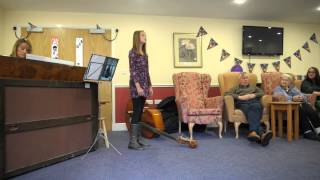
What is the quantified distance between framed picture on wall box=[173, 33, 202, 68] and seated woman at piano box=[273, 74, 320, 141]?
1611 millimetres

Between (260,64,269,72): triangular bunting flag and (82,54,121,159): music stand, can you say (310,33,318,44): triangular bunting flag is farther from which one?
(82,54,121,159): music stand

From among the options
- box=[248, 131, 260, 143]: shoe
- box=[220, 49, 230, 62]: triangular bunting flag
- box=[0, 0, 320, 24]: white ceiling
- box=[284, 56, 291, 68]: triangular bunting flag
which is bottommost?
box=[248, 131, 260, 143]: shoe

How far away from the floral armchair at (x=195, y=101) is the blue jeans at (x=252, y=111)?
0.31 m

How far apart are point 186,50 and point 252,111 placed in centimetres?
194

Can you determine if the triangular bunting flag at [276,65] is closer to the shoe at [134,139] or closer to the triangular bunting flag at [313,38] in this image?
the triangular bunting flag at [313,38]

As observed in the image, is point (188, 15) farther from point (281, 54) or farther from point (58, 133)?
point (58, 133)

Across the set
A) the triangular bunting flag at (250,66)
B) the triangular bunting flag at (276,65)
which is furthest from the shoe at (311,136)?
the triangular bunting flag at (276,65)

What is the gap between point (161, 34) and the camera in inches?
201

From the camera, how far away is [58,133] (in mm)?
2609

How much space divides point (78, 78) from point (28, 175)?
1.10 meters

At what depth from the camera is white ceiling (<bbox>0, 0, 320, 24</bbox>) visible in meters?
4.32

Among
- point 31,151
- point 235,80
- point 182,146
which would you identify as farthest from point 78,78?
point 235,80

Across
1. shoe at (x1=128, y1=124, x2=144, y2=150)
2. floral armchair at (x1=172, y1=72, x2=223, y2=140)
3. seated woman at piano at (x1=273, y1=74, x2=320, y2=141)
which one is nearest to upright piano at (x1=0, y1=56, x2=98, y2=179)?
shoe at (x1=128, y1=124, x2=144, y2=150)

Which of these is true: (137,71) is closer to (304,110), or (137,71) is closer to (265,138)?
(265,138)
